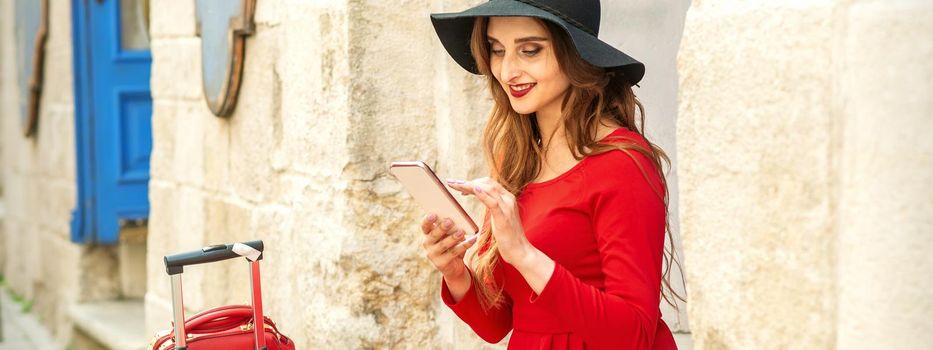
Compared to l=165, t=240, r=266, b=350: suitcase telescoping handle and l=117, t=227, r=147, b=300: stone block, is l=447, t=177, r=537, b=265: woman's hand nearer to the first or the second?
l=165, t=240, r=266, b=350: suitcase telescoping handle

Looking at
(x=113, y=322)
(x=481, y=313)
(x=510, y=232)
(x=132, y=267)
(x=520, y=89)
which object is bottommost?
(x=113, y=322)

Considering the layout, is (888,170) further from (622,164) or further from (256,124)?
(256,124)

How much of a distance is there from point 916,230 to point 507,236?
0.75 metres

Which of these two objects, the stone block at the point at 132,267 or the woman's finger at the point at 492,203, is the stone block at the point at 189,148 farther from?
the woman's finger at the point at 492,203

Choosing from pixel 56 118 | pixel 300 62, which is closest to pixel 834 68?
pixel 300 62

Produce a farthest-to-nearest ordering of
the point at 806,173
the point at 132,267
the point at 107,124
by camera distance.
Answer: the point at 132,267 → the point at 107,124 → the point at 806,173

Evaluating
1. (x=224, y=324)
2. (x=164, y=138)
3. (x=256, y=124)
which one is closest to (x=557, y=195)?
(x=224, y=324)

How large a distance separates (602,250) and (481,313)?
45 cm

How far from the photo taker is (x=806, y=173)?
166 centimetres

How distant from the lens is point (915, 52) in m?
1.52

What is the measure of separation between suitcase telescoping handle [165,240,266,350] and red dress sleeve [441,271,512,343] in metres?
0.47

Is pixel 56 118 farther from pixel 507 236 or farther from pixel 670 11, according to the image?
pixel 507 236

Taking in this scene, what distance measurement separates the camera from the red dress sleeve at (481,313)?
2580mm

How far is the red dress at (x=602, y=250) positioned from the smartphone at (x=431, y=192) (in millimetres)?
120
